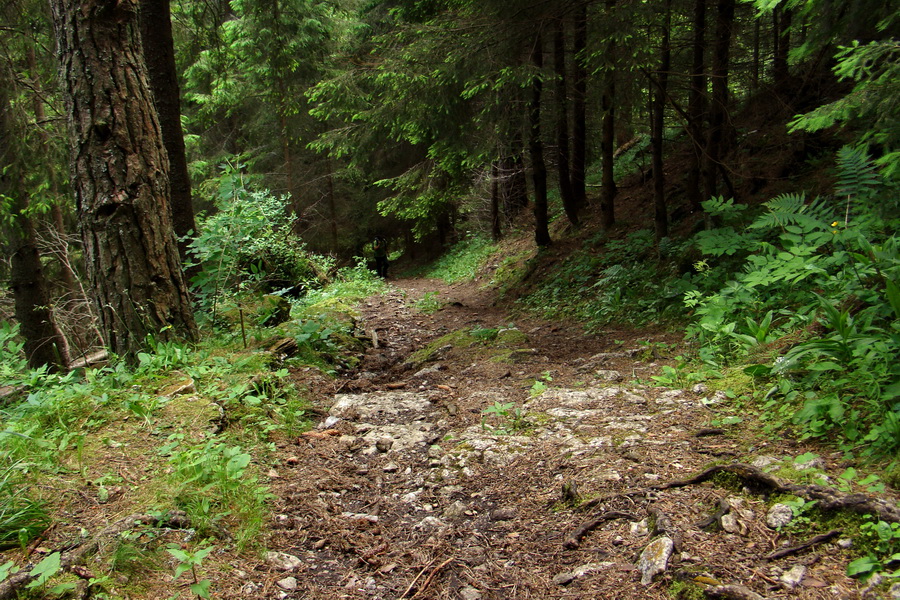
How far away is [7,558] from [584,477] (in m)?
2.45

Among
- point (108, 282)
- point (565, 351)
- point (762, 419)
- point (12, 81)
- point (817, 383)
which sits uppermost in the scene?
point (12, 81)

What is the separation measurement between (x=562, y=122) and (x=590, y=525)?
8899 millimetres

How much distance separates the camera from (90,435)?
9.10ft

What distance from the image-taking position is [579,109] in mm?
9648

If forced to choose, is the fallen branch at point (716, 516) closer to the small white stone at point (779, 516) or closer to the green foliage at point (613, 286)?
the small white stone at point (779, 516)

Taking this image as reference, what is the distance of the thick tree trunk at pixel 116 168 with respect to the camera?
3.97 m

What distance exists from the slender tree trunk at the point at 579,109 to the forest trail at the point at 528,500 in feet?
17.8

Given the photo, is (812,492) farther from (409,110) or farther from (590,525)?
(409,110)

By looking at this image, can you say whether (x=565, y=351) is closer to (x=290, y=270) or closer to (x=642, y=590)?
(x=642, y=590)

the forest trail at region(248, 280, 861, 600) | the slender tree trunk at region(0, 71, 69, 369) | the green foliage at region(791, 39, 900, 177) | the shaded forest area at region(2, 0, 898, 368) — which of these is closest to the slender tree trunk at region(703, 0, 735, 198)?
the shaded forest area at region(2, 0, 898, 368)

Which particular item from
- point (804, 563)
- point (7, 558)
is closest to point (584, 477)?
point (804, 563)

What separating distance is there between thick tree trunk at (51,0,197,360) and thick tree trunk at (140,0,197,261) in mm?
1679

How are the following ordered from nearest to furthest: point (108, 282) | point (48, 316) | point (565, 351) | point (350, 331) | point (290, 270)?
point (108, 282)
point (565, 351)
point (350, 331)
point (48, 316)
point (290, 270)

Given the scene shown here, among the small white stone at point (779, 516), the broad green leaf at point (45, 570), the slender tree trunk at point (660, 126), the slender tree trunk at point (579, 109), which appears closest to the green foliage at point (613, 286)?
the slender tree trunk at point (660, 126)
